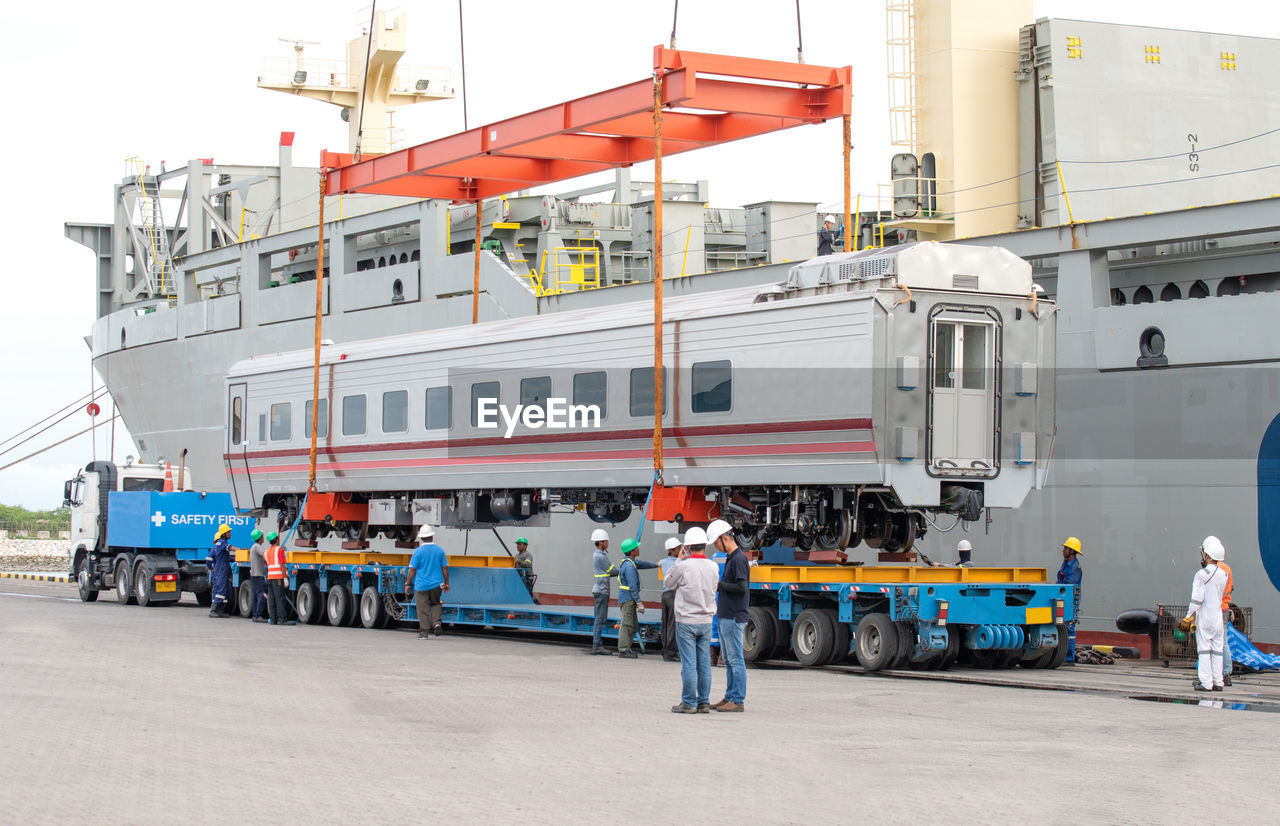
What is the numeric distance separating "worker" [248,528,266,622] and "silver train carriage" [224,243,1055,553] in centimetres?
344

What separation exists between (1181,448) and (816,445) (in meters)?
5.41

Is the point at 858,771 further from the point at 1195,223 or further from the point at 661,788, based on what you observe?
the point at 1195,223

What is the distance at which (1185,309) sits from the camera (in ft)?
59.9

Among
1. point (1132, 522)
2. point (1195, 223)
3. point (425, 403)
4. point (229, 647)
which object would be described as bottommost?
point (229, 647)

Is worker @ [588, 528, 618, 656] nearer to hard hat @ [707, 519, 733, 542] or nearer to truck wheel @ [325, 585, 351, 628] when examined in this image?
hard hat @ [707, 519, 733, 542]

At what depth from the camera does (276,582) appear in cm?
2317

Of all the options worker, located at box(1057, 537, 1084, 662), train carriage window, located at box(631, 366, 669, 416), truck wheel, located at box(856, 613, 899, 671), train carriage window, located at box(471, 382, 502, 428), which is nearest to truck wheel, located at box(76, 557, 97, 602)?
train carriage window, located at box(471, 382, 502, 428)

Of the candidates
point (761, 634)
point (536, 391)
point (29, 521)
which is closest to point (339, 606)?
point (536, 391)

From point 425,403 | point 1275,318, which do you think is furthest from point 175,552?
point 1275,318

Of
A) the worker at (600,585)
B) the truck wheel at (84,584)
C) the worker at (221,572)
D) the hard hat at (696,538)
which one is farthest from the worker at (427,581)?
the truck wheel at (84,584)

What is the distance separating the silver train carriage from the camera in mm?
15664

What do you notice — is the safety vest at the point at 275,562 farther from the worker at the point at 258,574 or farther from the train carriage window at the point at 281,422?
the train carriage window at the point at 281,422

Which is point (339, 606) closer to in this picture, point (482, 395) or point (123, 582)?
point (482, 395)

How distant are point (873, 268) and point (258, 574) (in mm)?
12544
